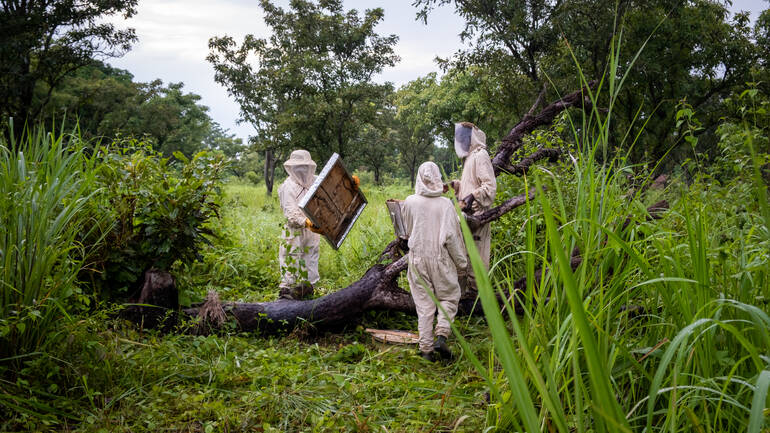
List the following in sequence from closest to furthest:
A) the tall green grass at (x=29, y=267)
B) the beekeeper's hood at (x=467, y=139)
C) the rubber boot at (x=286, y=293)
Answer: the tall green grass at (x=29, y=267)
the beekeeper's hood at (x=467, y=139)
the rubber boot at (x=286, y=293)

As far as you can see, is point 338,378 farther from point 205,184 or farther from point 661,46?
point 661,46

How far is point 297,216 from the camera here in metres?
6.01

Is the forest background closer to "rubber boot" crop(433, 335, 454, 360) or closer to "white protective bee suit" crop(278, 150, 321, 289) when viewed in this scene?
→ "rubber boot" crop(433, 335, 454, 360)

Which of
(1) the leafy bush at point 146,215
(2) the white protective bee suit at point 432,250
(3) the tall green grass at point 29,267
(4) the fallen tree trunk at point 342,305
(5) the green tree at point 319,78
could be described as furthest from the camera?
(5) the green tree at point 319,78

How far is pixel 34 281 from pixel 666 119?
17.1 metres

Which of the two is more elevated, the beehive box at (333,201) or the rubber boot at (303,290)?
the beehive box at (333,201)

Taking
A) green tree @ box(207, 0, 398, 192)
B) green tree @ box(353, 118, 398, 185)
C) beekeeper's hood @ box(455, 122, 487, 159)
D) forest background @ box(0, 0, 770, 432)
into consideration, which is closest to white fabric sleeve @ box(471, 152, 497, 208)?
beekeeper's hood @ box(455, 122, 487, 159)

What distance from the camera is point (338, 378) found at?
3654 mm

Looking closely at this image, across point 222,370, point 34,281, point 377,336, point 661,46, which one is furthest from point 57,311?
point 661,46

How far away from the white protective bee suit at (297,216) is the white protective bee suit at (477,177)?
2.03 m

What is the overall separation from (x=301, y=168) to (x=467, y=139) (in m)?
2.22

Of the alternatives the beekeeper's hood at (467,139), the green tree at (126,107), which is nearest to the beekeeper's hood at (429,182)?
the beekeeper's hood at (467,139)

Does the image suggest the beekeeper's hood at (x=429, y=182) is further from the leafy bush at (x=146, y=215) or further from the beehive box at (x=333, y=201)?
the leafy bush at (x=146, y=215)

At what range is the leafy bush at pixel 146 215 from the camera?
171 inches
